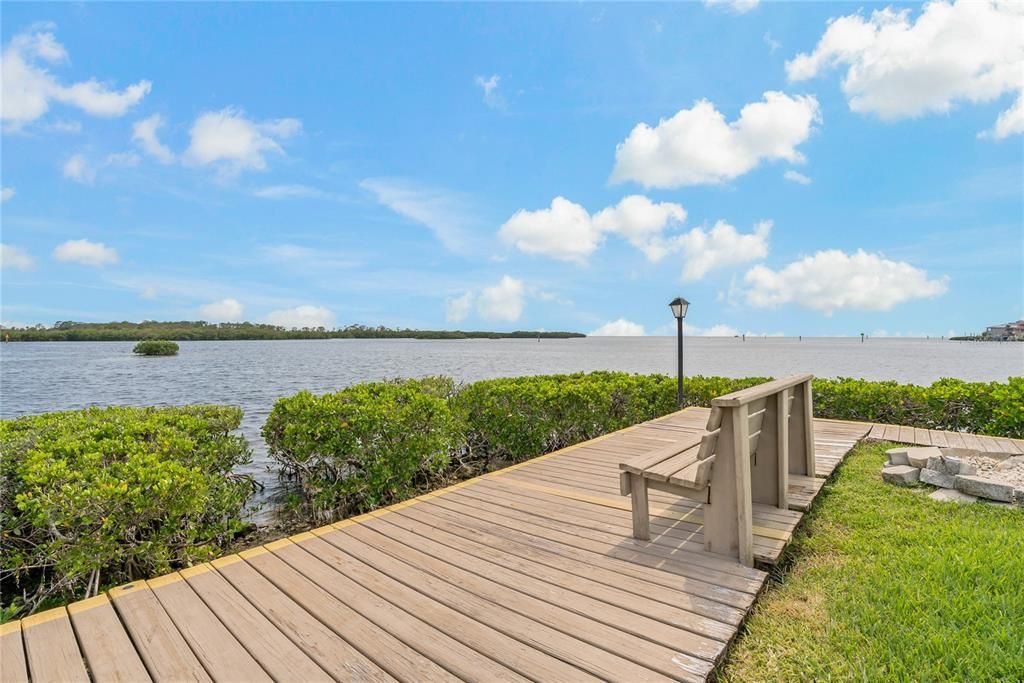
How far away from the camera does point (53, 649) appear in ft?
7.70

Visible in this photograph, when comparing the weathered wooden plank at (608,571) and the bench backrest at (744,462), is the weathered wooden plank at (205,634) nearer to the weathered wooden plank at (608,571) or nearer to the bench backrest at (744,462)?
the weathered wooden plank at (608,571)

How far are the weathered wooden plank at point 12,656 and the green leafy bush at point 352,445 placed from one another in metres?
2.66

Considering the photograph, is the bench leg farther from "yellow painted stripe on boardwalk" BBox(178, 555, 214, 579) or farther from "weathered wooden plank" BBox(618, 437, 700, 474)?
"yellow painted stripe on boardwalk" BBox(178, 555, 214, 579)

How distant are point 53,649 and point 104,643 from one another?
0.21 meters

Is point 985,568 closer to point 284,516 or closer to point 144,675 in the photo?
point 144,675

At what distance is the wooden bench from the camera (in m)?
2.94

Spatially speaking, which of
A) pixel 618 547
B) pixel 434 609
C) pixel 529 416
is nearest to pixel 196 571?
pixel 434 609

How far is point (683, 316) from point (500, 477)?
6.58m

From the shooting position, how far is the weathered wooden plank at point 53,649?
7.14 ft

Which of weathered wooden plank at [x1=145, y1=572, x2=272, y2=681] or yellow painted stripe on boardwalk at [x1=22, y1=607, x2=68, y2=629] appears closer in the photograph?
weathered wooden plank at [x1=145, y1=572, x2=272, y2=681]

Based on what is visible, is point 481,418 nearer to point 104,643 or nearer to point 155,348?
point 104,643

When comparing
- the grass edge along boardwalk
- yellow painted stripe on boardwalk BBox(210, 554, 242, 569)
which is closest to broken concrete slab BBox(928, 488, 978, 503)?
the grass edge along boardwalk

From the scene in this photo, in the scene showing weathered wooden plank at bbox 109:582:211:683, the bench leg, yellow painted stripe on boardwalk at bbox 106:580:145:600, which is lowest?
yellow painted stripe on boardwalk at bbox 106:580:145:600

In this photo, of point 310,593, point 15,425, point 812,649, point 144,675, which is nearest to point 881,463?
point 812,649
